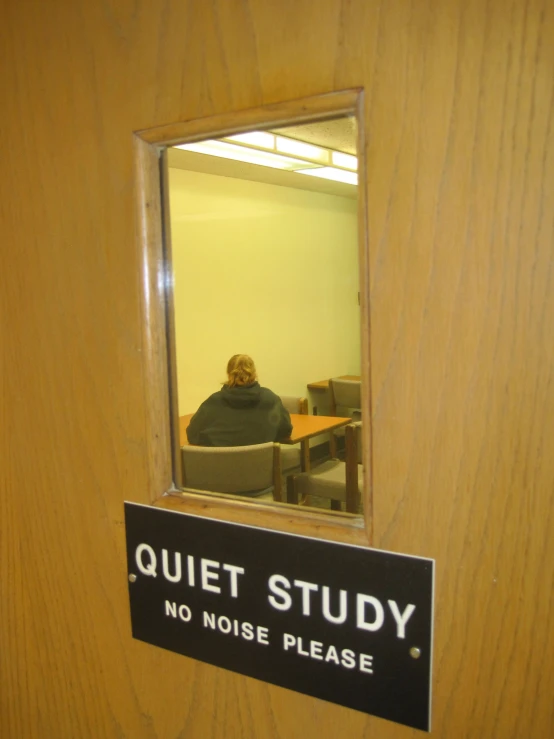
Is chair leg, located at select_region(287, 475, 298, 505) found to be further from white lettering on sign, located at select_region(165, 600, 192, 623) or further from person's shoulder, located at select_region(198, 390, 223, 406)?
white lettering on sign, located at select_region(165, 600, 192, 623)

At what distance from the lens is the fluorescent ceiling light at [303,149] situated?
1.33m

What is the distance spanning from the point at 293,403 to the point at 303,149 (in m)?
1.33

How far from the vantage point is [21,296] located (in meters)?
0.94

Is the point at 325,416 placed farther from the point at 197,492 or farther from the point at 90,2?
the point at 90,2

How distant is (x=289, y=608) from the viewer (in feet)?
2.53

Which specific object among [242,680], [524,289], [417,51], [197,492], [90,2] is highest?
[90,2]

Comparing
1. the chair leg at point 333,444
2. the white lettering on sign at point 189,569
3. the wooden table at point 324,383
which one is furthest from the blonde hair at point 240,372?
the white lettering on sign at point 189,569

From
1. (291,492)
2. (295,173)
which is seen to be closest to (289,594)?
(291,492)

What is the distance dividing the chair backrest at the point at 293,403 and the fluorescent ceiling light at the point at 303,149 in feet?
3.40

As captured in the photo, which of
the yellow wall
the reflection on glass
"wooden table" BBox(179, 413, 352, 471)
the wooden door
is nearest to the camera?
the wooden door

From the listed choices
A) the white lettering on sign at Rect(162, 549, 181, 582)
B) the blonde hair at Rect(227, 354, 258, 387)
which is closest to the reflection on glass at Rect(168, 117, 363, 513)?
the blonde hair at Rect(227, 354, 258, 387)

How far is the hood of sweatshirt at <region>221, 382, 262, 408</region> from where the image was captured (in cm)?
245

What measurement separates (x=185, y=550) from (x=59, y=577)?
26 centimetres

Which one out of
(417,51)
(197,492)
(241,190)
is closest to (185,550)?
(197,492)
